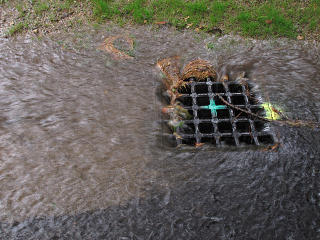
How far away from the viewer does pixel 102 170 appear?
7.86 feet

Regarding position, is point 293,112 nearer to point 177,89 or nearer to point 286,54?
point 286,54

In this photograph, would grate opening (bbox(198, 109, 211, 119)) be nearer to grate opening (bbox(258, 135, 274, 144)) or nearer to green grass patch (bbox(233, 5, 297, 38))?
grate opening (bbox(258, 135, 274, 144))

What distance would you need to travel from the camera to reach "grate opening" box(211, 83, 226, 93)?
121 inches

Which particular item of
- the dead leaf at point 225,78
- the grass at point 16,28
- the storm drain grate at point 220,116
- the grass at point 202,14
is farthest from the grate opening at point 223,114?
the grass at point 16,28

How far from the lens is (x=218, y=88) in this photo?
122 inches

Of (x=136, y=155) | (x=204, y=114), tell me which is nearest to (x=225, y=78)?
(x=204, y=114)

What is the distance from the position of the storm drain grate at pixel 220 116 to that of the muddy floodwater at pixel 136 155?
149 mm

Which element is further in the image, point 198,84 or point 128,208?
point 198,84

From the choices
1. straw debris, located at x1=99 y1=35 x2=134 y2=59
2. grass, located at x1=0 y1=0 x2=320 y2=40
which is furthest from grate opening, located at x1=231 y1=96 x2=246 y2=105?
straw debris, located at x1=99 y1=35 x2=134 y2=59

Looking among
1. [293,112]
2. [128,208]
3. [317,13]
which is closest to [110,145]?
[128,208]

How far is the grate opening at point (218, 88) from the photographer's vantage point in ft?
10.1

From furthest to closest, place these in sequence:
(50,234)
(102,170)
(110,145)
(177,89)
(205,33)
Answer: (205,33) → (177,89) → (110,145) → (102,170) → (50,234)

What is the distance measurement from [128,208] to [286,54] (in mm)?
2562

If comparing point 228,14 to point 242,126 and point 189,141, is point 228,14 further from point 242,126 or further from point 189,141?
point 189,141
